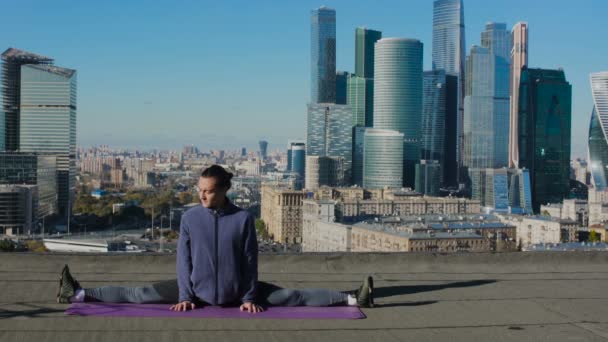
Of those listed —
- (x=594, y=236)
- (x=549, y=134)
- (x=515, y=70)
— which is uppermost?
(x=515, y=70)

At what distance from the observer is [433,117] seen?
59844 mm

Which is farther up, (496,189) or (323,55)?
(323,55)

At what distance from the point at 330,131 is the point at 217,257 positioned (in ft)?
185

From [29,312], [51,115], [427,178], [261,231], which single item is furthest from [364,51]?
[29,312]

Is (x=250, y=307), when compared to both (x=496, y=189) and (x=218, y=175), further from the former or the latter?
(x=496, y=189)

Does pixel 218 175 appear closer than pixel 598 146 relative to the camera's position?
Yes

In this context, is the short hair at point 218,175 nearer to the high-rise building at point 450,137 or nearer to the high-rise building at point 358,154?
the high-rise building at point 358,154

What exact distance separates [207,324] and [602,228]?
2992 cm

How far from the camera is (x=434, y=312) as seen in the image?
2.82 m

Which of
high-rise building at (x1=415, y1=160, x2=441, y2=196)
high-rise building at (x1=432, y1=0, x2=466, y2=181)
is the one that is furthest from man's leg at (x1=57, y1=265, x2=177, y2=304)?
high-rise building at (x1=432, y1=0, x2=466, y2=181)

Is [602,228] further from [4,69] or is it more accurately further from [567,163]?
[4,69]

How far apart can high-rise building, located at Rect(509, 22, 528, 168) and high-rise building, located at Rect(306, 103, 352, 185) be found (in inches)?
Answer: 446

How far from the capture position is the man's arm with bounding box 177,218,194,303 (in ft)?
8.91

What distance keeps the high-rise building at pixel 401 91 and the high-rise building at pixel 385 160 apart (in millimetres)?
3927
